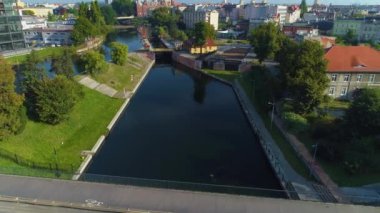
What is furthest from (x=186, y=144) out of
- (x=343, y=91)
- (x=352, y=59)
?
(x=352, y=59)

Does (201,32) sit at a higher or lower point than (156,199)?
higher

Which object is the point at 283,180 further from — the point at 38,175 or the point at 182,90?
the point at 182,90

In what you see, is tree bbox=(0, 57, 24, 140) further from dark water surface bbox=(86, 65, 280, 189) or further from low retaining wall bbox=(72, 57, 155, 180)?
dark water surface bbox=(86, 65, 280, 189)

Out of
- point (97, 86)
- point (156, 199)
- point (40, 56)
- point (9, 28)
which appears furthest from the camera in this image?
point (9, 28)

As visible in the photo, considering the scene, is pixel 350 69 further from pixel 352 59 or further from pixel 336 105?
pixel 336 105

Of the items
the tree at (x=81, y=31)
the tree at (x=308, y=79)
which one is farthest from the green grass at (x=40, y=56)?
the tree at (x=308, y=79)

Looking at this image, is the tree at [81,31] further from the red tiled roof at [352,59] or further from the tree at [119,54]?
the red tiled roof at [352,59]
